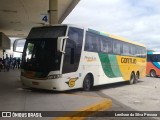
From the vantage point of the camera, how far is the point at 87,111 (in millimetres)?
8906

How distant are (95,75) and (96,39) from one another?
186 centimetres

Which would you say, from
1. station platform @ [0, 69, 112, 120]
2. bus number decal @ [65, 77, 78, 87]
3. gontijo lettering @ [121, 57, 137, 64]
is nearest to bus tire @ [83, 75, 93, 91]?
bus number decal @ [65, 77, 78, 87]

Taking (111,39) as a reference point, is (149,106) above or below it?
below

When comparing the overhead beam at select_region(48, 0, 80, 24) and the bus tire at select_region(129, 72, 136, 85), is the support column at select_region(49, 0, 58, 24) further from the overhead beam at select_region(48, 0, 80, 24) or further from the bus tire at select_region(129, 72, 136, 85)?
the bus tire at select_region(129, 72, 136, 85)

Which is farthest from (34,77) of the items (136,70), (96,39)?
(136,70)

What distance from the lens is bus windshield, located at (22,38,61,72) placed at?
12.7 meters

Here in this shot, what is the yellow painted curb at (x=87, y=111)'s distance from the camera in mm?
7926

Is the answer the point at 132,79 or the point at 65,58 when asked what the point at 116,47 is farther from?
the point at 65,58

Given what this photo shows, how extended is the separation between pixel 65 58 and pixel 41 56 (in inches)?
40.6

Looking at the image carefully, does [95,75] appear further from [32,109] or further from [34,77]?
[32,109]

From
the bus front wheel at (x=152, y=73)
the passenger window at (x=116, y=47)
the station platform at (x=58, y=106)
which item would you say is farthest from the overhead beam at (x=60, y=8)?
the bus front wheel at (x=152, y=73)

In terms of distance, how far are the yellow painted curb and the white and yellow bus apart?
3.01 m

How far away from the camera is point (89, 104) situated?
983cm

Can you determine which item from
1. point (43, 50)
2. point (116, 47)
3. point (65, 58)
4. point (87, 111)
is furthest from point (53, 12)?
point (87, 111)
